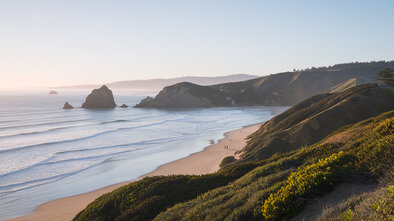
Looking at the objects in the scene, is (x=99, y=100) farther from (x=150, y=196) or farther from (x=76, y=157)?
(x=150, y=196)

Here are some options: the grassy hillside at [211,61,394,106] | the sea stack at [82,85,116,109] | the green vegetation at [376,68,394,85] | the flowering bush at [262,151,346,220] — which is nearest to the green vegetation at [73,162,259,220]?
the flowering bush at [262,151,346,220]

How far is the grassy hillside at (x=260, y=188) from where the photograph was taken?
8258mm

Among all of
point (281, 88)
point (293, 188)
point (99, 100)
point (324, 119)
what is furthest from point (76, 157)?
point (281, 88)

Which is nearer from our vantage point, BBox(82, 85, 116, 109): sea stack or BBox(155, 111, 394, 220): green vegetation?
BBox(155, 111, 394, 220): green vegetation

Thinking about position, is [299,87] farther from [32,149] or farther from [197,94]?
[32,149]

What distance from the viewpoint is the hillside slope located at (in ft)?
A: 93.0

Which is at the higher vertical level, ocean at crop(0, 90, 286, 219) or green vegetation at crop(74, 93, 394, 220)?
green vegetation at crop(74, 93, 394, 220)

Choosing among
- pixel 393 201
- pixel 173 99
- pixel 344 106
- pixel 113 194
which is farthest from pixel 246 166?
pixel 173 99

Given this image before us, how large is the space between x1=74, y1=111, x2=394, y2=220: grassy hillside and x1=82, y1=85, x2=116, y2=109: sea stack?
11752 cm

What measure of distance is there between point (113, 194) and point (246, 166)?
8.66m

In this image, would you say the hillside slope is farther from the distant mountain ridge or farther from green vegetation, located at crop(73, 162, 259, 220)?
the distant mountain ridge

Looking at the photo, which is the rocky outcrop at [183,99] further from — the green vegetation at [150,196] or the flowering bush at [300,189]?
the flowering bush at [300,189]

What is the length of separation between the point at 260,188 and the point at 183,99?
4794 inches

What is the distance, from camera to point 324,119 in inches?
1225
